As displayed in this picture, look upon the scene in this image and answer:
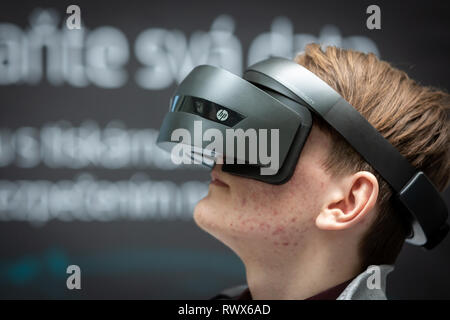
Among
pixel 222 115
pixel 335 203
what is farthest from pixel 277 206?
pixel 222 115

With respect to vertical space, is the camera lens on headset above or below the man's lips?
above

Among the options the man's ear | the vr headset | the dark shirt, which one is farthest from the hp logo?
the dark shirt

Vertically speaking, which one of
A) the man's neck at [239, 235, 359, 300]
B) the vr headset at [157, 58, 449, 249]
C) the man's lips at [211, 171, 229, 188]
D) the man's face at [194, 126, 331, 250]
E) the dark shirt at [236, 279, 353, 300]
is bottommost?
the dark shirt at [236, 279, 353, 300]

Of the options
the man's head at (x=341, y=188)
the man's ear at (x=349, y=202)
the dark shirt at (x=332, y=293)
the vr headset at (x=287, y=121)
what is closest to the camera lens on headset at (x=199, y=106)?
the vr headset at (x=287, y=121)

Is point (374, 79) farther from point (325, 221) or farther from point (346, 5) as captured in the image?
point (346, 5)

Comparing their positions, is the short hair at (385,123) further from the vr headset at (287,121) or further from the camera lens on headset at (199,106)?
the camera lens on headset at (199,106)

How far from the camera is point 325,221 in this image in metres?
0.84

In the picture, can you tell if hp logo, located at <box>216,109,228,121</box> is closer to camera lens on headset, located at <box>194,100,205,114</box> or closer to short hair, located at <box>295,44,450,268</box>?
camera lens on headset, located at <box>194,100,205,114</box>

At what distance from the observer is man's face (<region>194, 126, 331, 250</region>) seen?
2.81 feet

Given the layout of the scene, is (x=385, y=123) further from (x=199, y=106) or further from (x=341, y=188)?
(x=199, y=106)

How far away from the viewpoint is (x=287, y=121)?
2.68 feet

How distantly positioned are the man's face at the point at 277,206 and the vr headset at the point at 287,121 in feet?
0.10

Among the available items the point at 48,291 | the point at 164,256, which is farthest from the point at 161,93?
the point at 48,291

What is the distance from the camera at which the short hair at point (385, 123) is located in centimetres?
86
